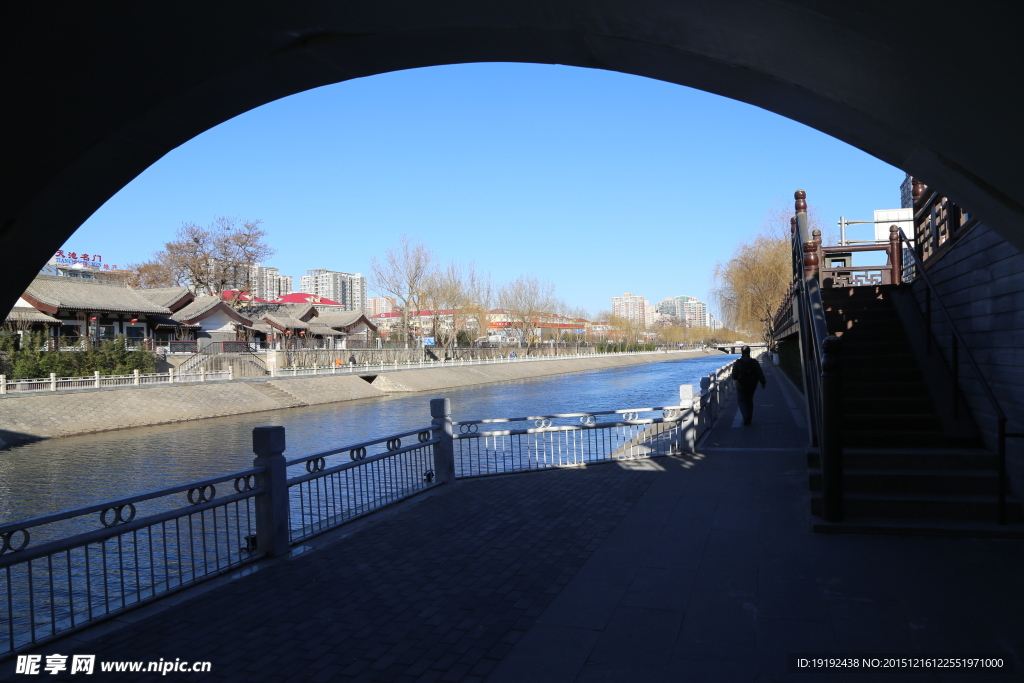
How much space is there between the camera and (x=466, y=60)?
11.2 ft

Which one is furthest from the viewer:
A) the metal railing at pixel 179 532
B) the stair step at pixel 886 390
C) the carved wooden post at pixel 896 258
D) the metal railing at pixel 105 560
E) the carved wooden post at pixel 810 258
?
the carved wooden post at pixel 896 258

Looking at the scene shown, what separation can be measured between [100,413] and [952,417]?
2890 centimetres

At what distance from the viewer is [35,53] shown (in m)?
2.42

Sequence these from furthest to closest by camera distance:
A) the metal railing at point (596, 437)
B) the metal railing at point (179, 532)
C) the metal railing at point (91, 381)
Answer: the metal railing at point (91, 381)
the metal railing at point (596, 437)
the metal railing at point (179, 532)

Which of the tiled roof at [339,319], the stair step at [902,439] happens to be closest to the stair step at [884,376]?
the stair step at [902,439]

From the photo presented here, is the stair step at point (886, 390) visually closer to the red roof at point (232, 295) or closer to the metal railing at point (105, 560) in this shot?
the metal railing at point (105, 560)

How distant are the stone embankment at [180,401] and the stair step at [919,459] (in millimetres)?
25708

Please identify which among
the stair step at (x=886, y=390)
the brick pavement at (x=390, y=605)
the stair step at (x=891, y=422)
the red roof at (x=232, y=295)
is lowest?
the brick pavement at (x=390, y=605)

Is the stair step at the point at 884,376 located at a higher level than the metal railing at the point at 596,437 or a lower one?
higher

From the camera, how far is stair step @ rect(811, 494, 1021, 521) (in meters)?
6.38

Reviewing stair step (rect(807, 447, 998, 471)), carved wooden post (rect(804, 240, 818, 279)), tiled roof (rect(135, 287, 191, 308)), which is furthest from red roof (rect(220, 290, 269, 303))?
stair step (rect(807, 447, 998, 471))

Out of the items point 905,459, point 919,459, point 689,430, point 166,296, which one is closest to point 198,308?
point 166,296

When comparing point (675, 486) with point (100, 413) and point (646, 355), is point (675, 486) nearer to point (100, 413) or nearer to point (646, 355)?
point (100, 413)

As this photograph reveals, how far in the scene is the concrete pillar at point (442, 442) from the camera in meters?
9.97
